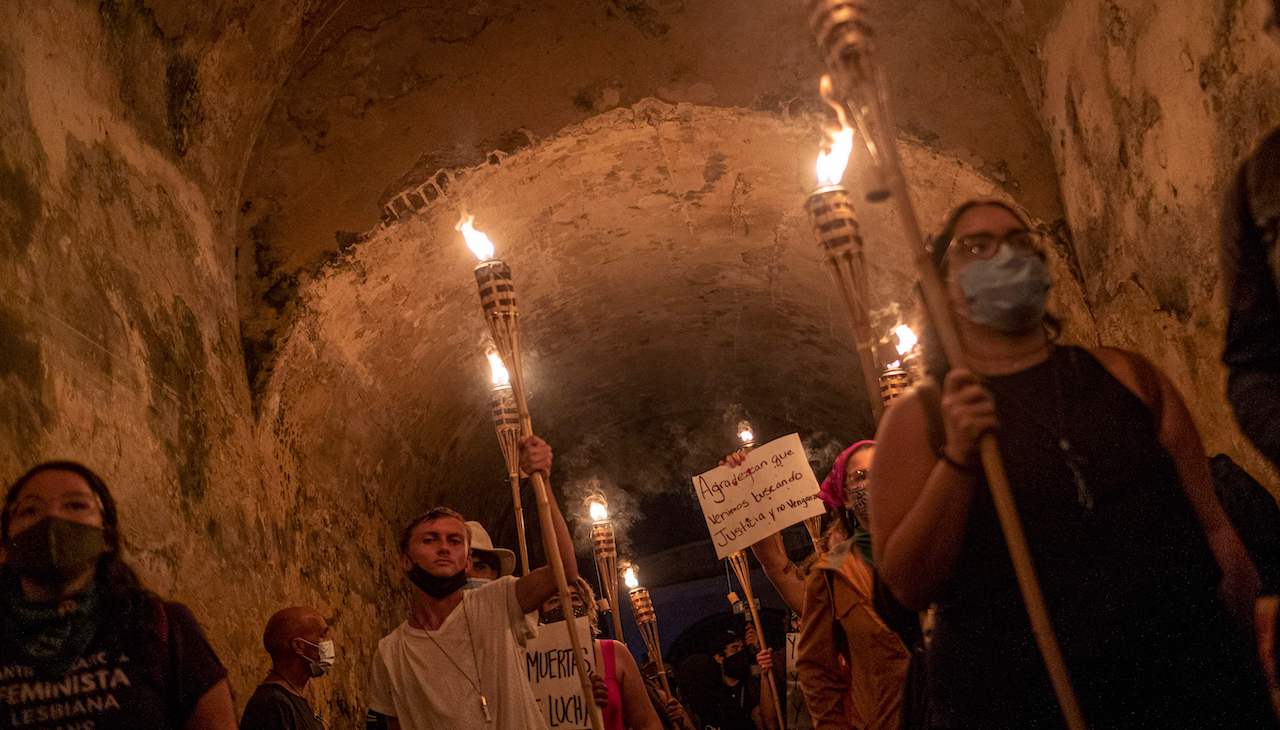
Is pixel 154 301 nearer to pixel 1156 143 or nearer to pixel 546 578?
pixel 546 578

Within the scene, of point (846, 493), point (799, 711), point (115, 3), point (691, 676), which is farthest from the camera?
point (691, 676)

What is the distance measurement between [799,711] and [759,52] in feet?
11.3

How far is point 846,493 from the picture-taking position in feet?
12.5

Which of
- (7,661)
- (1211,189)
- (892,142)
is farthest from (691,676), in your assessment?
(892,142)

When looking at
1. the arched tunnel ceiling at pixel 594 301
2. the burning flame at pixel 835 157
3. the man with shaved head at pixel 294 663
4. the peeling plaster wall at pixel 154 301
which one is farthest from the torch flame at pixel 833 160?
the man with shaved head at pixel 294 663

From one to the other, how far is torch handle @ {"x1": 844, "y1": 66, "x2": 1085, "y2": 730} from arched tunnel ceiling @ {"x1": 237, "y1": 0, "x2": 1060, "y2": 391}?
3.86 m

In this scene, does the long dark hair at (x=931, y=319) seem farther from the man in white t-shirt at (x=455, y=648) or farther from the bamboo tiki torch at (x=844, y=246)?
the man in white t-shirt at (x=455, y=648)

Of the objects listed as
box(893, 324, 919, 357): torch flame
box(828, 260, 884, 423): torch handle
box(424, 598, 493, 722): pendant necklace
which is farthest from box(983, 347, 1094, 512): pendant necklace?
box(893, 324, 919, 357): torch flame

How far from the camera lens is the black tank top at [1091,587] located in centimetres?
177

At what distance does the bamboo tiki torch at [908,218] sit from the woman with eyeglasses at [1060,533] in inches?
2.6

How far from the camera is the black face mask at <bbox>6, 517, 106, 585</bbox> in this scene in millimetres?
2623

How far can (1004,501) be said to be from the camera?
1.72m

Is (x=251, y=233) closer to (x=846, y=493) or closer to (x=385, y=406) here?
(x=385, y=406)

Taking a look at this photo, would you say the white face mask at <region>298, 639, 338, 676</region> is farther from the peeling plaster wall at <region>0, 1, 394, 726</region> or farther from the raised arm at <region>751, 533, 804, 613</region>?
the raised arm at <region>751, 533, 804, 613</region>
